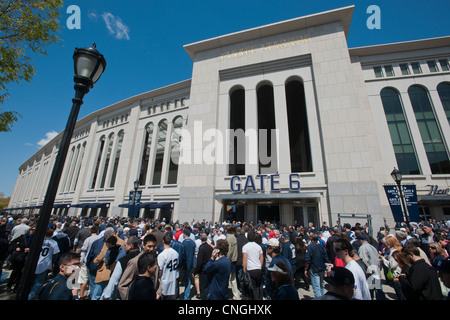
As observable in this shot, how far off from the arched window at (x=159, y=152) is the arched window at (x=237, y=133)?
10.3 meters

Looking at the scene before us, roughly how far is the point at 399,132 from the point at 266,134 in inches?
548

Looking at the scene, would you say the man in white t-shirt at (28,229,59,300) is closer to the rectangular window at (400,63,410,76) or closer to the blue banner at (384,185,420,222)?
the blue banner at (384,185,420,222)

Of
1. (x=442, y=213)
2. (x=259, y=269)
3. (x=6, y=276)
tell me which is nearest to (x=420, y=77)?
(x=442, y=213)

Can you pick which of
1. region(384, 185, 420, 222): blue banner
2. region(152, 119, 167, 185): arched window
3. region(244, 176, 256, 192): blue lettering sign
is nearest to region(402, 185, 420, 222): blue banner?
region(384, 185, 420, 222): blue banner

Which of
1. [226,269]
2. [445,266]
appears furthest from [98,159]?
[445,266]

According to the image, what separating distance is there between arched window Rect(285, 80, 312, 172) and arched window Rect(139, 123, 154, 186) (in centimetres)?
2114

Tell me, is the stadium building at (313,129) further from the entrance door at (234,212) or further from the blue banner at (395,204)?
the blue banner at (395,204)

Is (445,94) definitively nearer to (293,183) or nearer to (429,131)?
(429,131)

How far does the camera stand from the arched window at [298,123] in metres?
25.2

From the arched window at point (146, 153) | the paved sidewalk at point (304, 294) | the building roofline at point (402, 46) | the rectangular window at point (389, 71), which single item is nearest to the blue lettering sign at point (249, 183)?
the paved sidewalk at point (304, 294)

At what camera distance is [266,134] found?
21953 millimetres

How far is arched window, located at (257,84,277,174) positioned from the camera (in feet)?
72.4
